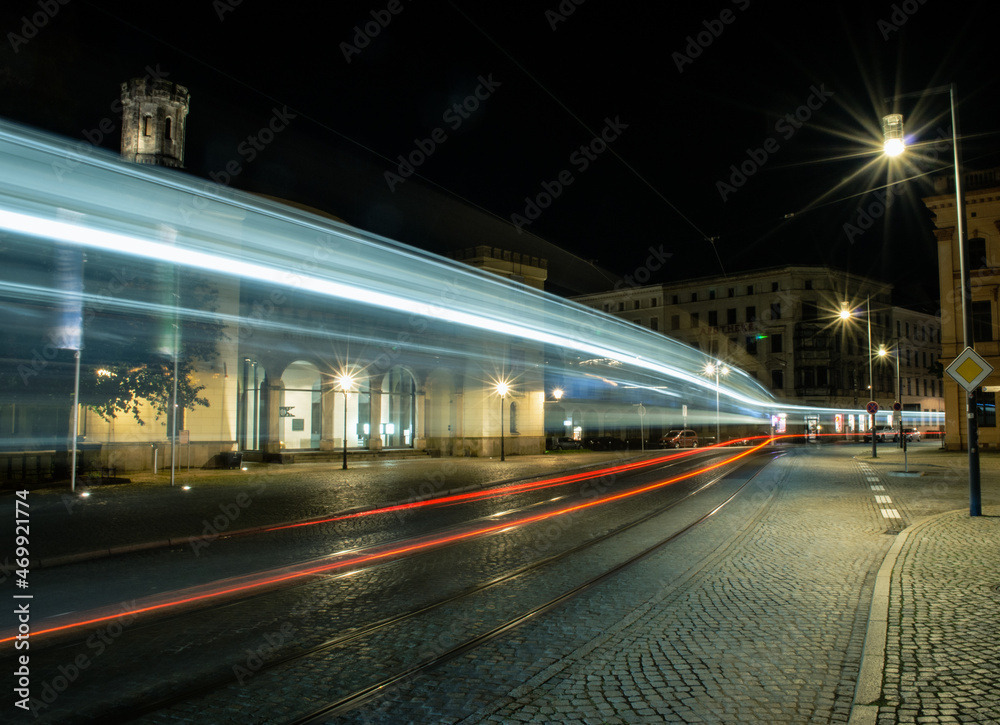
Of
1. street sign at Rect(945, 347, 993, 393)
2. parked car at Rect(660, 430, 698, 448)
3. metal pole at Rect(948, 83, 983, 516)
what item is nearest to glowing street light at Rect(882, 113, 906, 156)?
metal pole at Rect(948, 83, 983, 516)

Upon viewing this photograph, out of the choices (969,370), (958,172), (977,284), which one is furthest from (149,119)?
(977,284)

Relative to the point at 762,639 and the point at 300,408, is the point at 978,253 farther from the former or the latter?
the point at 762,639

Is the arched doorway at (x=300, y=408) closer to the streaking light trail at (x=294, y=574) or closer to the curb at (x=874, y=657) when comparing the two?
the streaking light trail at (x=294, y=574)

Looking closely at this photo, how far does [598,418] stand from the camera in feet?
200

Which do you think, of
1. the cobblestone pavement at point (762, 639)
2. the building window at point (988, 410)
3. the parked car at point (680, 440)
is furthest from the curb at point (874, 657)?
the parked car at point (680, 440)

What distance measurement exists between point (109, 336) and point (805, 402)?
68835mm

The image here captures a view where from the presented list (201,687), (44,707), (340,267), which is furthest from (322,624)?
(340,267)

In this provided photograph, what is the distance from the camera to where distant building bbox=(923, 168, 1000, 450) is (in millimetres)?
37500

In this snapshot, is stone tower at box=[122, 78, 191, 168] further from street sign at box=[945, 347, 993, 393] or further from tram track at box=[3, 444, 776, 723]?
street sign at box=[945, 347, 993, 393]

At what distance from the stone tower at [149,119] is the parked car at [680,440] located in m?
37.4

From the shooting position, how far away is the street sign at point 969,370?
12773mm

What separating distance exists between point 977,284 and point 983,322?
2.09 metres

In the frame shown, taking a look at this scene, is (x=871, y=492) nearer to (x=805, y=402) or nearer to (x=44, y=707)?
(x=44, y=707)

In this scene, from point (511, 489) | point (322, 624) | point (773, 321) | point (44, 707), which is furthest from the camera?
point (773, 321)
